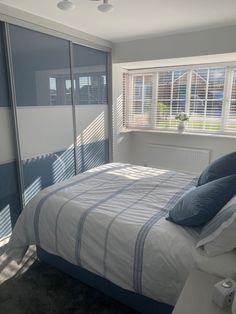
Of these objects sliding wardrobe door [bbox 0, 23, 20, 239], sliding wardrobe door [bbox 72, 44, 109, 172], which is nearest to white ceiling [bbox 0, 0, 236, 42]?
sliding wardrobe door [bbox 72, 44, 109, 172]

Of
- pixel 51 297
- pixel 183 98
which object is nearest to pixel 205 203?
pixel 51 297

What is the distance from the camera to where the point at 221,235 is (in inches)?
49.0

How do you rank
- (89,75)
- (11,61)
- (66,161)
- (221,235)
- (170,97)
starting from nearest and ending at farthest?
(221,235) < (11,61) < (66,161) < (89,75) < (170,97)

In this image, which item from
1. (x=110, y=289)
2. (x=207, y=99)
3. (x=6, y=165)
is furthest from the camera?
(x=207, y=99)

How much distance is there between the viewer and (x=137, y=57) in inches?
138

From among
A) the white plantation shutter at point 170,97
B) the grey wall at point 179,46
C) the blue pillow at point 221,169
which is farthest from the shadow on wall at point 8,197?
the white plantation shutter at point 170,97

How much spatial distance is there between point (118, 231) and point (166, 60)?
2689 mm

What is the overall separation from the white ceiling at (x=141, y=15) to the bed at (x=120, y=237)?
5.45 feet

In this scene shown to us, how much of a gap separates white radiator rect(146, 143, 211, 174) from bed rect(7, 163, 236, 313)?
155cm

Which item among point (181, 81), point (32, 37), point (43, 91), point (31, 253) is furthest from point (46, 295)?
point (181, 81)

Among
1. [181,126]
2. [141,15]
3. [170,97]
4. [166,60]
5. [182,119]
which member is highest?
[141,15]

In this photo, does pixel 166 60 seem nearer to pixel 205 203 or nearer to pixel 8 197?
pixel 205 203

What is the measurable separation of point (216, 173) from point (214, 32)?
1987mm

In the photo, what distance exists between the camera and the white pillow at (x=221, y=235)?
4.00 feet
